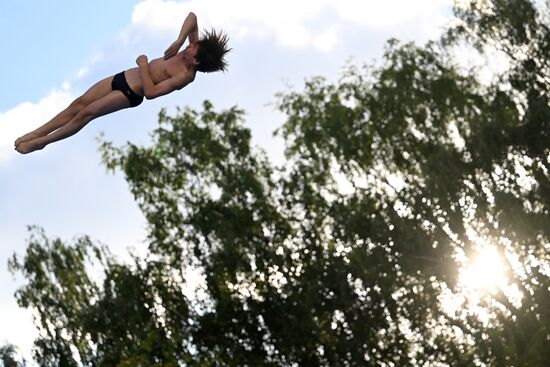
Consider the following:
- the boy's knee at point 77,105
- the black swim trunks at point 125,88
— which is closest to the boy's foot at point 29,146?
the boy's knee at point 77,105

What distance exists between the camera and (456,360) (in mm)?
22281

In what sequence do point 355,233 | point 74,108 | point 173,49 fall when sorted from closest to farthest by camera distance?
point 173,49 → point 74,108 → point 355,233

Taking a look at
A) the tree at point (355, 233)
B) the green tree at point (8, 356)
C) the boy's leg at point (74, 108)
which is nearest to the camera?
the boy's leg at point (74, 108)

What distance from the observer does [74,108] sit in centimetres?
734

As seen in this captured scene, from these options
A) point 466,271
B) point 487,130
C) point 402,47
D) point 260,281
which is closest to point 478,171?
point 487,130

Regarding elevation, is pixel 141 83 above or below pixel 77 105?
below

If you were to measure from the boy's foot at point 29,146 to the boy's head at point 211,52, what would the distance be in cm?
127

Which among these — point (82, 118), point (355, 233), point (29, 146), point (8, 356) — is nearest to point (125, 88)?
point (82, 118)

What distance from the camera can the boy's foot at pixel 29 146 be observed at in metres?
7.35

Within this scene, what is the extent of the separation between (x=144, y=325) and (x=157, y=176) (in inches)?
175

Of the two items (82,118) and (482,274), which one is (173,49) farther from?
(482,274)

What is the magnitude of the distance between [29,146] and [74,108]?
43 centimetres

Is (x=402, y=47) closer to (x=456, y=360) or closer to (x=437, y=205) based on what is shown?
(x=437, y=205)

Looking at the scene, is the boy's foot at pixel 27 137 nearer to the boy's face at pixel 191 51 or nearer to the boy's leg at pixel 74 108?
the boy's leg at pixel 74 108
